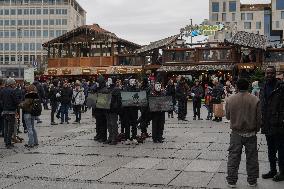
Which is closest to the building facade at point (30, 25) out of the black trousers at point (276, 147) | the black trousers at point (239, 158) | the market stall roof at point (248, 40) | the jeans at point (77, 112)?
the market stall roof at point (248, 40)

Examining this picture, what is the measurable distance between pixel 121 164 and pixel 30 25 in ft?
375

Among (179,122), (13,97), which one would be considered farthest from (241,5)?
(13,97)

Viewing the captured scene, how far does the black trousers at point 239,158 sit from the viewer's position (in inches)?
303

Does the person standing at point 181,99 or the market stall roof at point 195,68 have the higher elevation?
the market stall roof at point 195,68

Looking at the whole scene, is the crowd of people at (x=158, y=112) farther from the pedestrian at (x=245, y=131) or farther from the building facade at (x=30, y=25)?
the building facade at (x=30, y=25)

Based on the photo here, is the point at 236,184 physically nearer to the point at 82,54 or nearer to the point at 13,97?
the point at 13,97

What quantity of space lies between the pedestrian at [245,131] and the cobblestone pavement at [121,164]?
301 millimetres

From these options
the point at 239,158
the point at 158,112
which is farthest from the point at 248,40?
the point at 239,158

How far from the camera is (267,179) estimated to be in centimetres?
826

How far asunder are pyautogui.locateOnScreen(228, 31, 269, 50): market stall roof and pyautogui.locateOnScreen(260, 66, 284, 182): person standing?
32.9 meters

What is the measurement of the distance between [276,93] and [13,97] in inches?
273

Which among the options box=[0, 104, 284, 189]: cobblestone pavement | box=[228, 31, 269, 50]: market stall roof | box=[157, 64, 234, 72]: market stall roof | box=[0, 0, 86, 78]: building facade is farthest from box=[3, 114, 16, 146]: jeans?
box=[0, 0, 86, 78]: building facade

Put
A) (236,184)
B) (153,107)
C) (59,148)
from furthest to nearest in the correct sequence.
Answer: (153,107)
(59,148)
(236,184)

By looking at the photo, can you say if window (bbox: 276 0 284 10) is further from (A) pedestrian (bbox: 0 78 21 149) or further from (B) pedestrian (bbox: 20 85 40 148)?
(A) pedestrian (bbox: 0 78 21 149)
